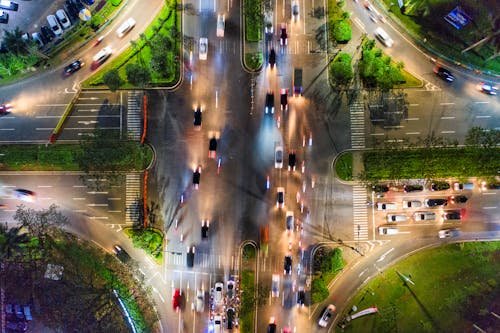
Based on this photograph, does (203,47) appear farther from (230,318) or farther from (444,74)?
(230,318)

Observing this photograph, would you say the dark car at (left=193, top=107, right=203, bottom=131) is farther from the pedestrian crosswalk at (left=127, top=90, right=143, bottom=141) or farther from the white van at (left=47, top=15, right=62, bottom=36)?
the white van at (left=47, top=15, right=62, bottom=36)

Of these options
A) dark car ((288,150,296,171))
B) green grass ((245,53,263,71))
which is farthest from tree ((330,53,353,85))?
dark car ((288,150,296,171))

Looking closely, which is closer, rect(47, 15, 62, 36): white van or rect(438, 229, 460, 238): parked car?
rect(438, 229, 460, 238): parked car

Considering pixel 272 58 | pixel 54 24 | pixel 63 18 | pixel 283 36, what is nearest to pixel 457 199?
pixel 272 58

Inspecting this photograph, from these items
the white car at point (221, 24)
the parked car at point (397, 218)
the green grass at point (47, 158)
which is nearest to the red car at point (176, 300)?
the green grass at point (47, 158)

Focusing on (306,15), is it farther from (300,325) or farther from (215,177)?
(300,325)

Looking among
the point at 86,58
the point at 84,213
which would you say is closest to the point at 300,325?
the point at 84,213
